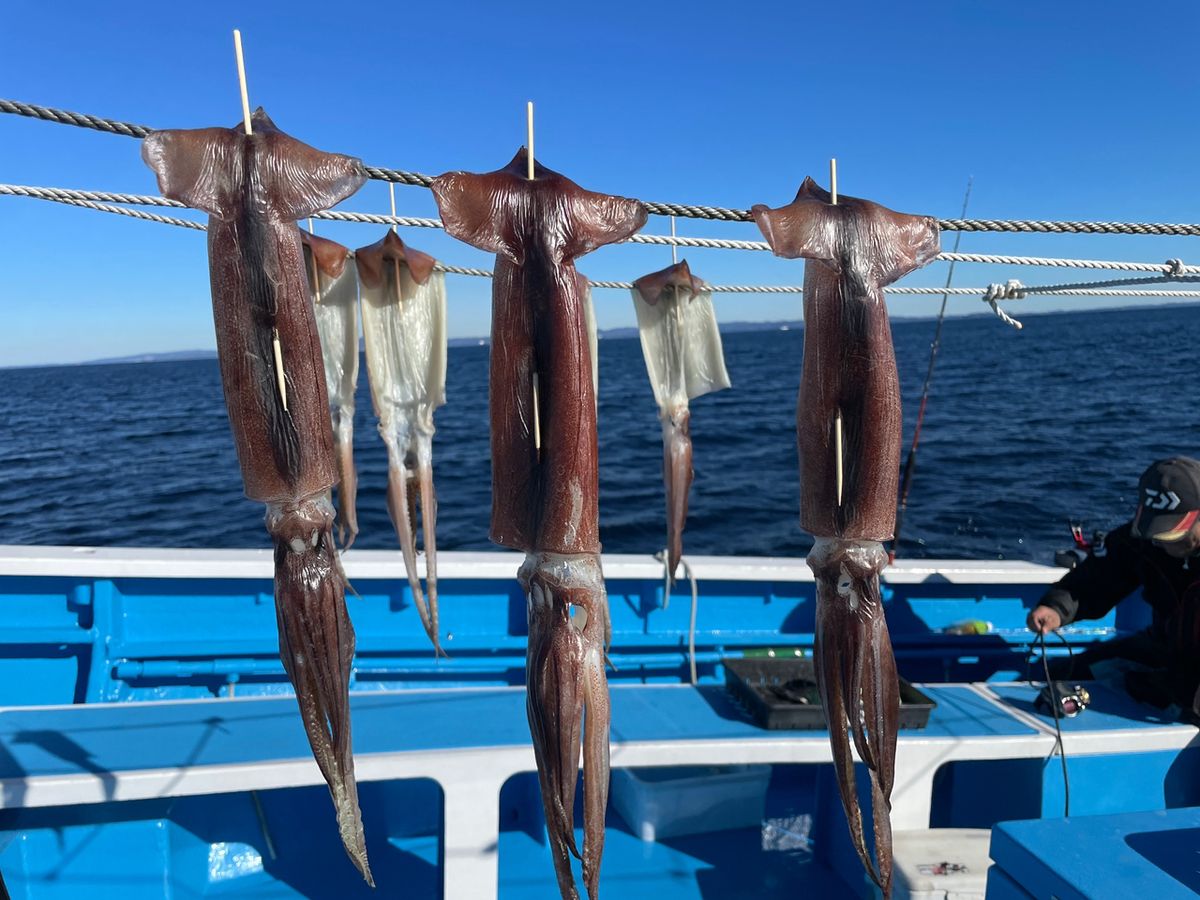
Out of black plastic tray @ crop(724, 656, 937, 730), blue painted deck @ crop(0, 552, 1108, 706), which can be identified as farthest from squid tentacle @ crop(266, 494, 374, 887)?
blue painted deck @ crop(0, 552, 1108, 706)

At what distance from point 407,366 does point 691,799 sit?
329cm

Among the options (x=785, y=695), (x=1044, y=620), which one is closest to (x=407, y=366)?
(x=785, y=695)

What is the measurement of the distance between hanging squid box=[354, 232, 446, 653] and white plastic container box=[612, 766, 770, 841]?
1674 mm

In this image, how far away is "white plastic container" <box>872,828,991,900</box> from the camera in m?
3.63

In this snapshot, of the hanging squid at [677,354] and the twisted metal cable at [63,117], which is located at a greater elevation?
the twisted metal cable at [63,117]

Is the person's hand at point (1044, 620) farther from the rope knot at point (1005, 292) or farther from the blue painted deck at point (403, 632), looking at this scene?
the rope knot at point (1005, 292)

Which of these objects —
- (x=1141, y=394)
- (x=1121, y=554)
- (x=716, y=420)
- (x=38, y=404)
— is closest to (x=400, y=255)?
(x=1121, y=554)

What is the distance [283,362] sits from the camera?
2209 mm

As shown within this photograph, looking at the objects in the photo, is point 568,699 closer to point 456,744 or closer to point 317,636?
point 317,636

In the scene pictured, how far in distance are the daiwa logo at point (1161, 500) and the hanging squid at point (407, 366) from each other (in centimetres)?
413

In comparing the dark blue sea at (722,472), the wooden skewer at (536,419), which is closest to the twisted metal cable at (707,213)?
the wooden skewer at (536,419)

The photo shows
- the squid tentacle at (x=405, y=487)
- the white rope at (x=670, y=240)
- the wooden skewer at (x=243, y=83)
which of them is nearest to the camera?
the wooden skewer at (x=243, y=83)

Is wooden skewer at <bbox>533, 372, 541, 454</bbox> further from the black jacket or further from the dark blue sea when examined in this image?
the dark blue sea

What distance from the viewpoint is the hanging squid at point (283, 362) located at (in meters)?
2.17
